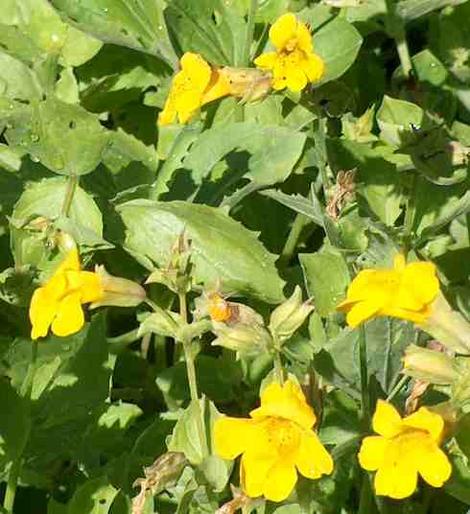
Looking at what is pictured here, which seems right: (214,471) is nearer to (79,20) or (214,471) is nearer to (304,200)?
(304,200)

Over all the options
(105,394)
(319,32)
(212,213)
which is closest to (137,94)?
(319,32)

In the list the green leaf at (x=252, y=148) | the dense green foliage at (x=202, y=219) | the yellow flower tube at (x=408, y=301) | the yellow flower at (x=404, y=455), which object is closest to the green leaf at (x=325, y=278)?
the dense green foliage at (x=202, y=219)

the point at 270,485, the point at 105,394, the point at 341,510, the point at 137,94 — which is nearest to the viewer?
the point at 270,485

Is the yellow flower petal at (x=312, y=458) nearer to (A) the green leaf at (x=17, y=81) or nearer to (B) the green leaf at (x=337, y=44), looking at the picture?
(B) the green leaf at (x=337, y=44)

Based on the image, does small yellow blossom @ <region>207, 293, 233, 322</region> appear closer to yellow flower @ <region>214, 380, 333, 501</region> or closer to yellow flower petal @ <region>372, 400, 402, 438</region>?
yellow flower @ <region>214, 380, 333, 501</region>

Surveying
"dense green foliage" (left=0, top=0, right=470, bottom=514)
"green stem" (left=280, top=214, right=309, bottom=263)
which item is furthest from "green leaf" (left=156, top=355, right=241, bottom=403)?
"green stem" (left=280, top=214, right=309, bottom=263)
